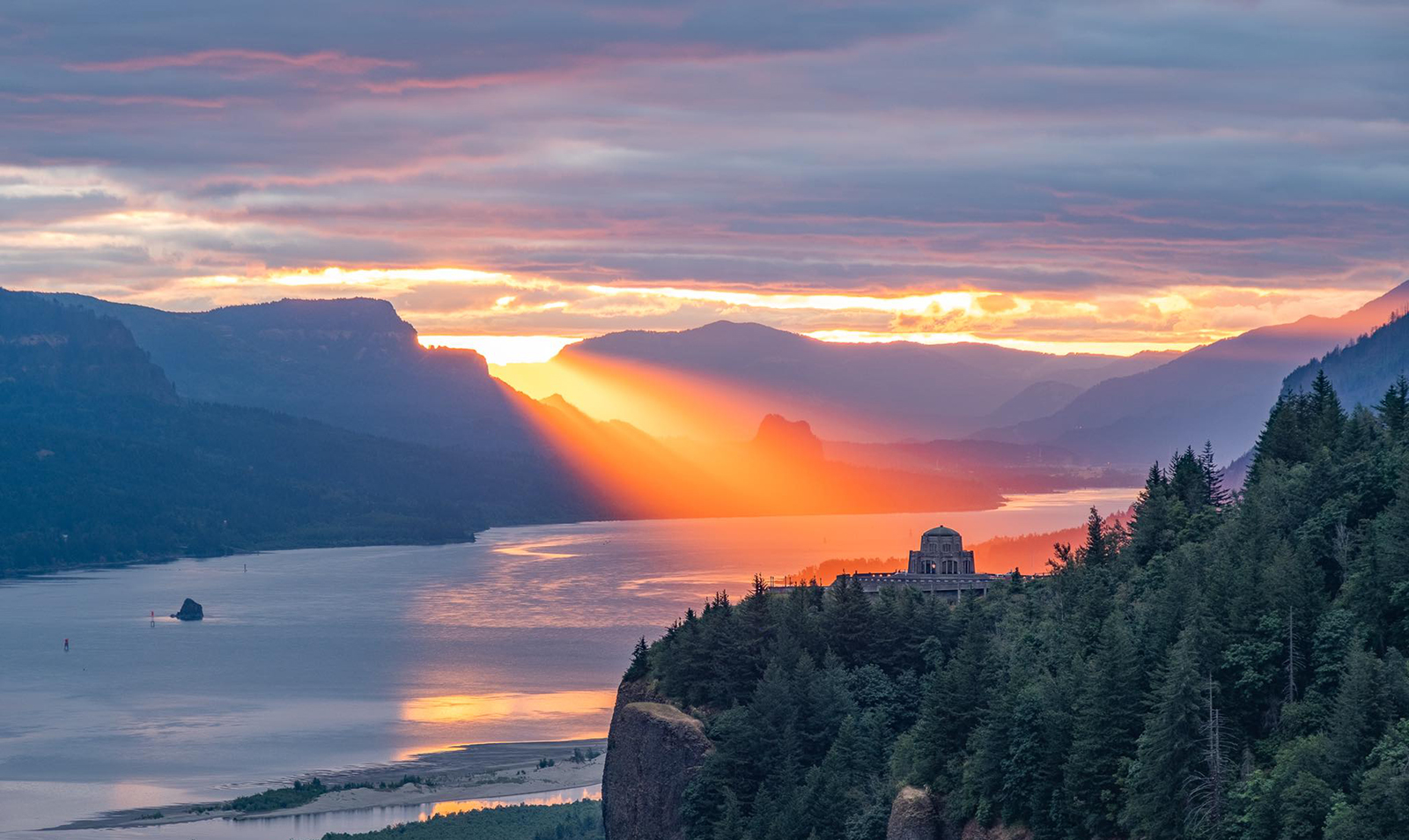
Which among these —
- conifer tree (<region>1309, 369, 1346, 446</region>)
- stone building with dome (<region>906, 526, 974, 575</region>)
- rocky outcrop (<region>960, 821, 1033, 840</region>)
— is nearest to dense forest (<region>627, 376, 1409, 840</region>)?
conifer tree (<region>1309, 369, 1346, 446</region>)

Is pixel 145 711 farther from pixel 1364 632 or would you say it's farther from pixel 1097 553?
pixel 1364 632

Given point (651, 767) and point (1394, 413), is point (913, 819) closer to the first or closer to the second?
point (651, 767)

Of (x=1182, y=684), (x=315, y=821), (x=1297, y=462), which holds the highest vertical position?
(x=1297, y=462)

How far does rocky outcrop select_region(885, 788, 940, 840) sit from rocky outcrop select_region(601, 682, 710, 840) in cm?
1652

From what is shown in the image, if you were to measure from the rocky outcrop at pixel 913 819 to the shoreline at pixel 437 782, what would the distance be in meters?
58.2

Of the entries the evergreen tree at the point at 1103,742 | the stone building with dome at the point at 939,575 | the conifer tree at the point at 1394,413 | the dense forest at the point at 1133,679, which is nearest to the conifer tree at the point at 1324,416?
the dense forest at the point at 1133,679

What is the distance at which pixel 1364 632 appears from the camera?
198 ft

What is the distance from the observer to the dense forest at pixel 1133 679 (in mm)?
55750

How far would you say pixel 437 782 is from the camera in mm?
→ 129250

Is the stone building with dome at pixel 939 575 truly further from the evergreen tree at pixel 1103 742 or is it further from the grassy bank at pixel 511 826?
the evergreen tree at pixel 1103 742

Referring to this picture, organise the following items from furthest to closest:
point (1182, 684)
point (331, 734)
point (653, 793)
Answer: point (331, 734) → point (653, 793) → point (1182, 684)

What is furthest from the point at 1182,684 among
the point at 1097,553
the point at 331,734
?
the point at 331,734

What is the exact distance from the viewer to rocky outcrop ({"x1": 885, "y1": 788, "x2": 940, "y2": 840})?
68.2 m

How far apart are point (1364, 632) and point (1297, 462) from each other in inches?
1082
